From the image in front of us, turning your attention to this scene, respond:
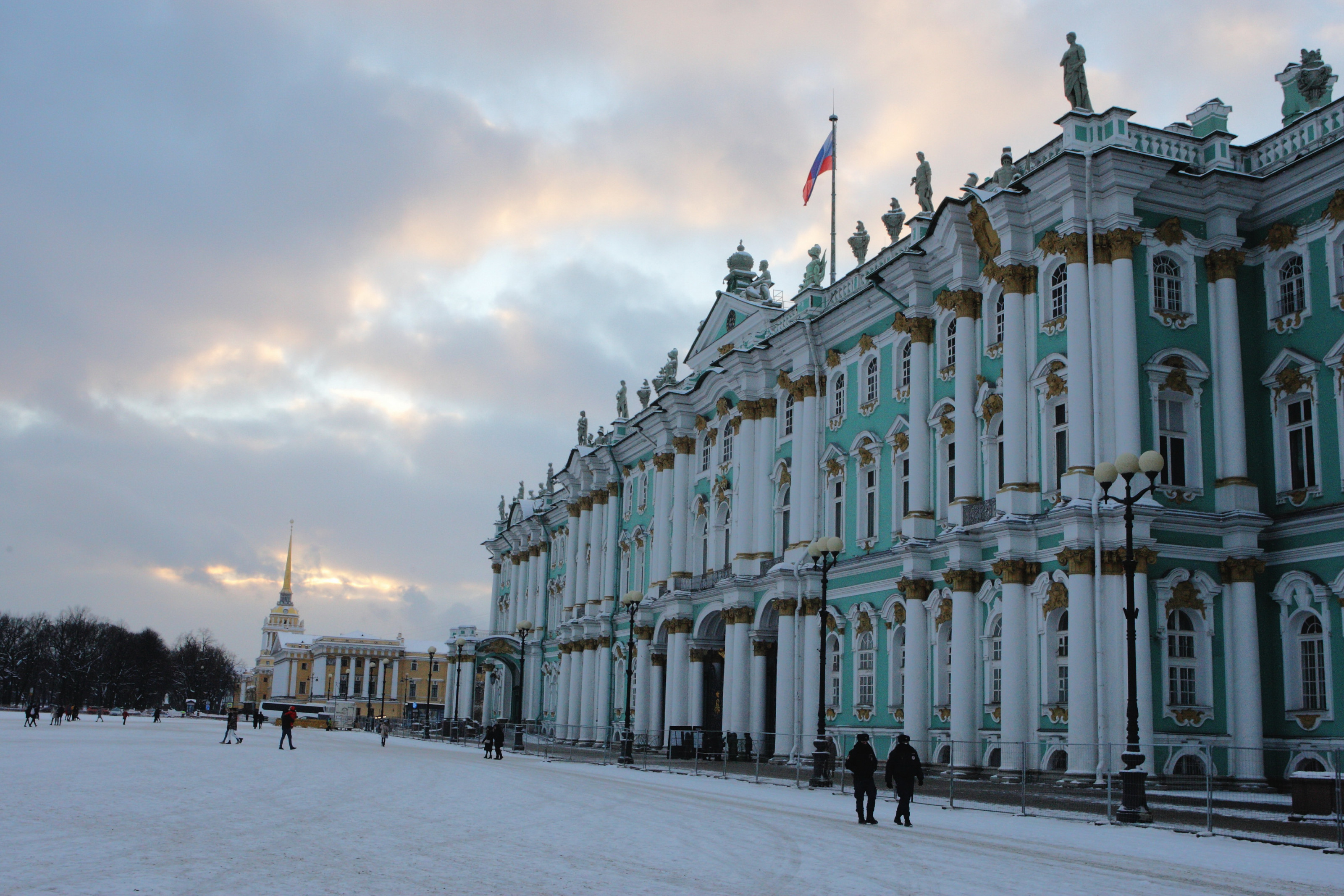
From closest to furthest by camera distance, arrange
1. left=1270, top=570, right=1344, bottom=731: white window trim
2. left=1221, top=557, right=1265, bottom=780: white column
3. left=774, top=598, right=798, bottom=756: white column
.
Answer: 1. left=1270, top=570, right=1344, bottom=731: white window trim
2. left=1221, top=557, right=1265, bottom=780: white column
3. left=774, top=598, right=798, bottom=756: white column

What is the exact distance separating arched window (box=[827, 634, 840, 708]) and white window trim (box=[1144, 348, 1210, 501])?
13.8m

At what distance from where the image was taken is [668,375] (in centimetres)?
6109

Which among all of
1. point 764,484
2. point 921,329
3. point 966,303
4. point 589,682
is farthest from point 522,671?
point 966,303

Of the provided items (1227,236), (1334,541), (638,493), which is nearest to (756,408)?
(638,493)

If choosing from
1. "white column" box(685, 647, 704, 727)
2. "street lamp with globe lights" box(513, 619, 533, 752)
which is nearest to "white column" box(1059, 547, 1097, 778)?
"white column" box(685, 647, 704, 727)

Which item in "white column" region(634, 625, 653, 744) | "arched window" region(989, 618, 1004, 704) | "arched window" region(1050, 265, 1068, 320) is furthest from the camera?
"white column" region(634, 625, 653, 744)

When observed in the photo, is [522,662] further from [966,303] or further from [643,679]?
[966,303]

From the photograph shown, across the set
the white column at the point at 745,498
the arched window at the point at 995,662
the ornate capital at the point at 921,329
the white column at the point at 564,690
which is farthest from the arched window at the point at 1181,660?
the white column at the point at 564,690

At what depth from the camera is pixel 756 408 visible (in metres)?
48.2

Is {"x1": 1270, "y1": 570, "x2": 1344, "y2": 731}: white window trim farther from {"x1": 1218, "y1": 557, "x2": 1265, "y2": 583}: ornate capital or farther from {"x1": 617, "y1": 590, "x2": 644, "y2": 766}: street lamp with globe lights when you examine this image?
{"x1": 617, "y1": 590, "x2": 644, "y2": 766}: street lamp with globe lights

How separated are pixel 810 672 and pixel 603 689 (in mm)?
20995

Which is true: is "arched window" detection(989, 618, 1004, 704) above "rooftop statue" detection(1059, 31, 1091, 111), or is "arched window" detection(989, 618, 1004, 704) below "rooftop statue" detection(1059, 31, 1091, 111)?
below

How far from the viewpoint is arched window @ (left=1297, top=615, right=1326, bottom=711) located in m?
28.9

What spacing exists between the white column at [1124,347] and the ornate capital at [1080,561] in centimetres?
110
